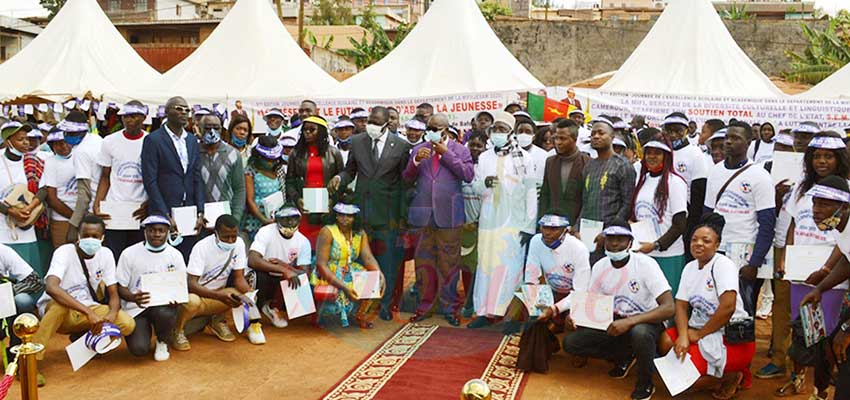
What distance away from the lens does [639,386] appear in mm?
5004

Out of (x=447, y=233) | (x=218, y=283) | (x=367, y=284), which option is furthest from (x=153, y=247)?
(x=447, y=233)

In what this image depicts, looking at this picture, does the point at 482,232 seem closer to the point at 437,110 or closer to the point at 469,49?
the point at 437,110

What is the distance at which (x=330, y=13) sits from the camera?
4706cm

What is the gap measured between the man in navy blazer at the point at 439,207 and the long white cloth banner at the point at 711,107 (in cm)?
626

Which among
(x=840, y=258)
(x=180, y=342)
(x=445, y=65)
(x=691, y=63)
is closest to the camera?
(x=840, y=258)

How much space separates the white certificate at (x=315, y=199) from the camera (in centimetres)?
668

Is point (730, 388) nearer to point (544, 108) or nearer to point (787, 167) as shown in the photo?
point (787, 167)

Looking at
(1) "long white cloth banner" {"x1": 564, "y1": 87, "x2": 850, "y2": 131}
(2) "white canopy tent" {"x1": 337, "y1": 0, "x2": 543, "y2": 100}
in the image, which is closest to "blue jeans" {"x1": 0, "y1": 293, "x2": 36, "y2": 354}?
(2) "white canopy tent" {"x1": 337, "y1": 0, "x2": 543, "y2": 100}

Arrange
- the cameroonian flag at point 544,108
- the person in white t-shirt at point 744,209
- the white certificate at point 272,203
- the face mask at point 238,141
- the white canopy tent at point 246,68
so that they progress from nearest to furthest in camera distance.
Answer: the person in white t-shirt at point 744,209 < the white certificate at point 272,203 < the face mask at point 238,141 < the cameroonian flag at point 544,108 < the white canopy tent at point 246,68

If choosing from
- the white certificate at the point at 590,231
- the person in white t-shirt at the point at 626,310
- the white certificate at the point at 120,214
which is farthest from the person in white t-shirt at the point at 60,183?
the white certificate at the point at 590,231

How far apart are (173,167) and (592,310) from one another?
11.0ft

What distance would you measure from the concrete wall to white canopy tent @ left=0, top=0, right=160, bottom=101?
13.2m

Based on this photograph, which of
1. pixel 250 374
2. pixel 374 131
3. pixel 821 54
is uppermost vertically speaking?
pixel 821 54

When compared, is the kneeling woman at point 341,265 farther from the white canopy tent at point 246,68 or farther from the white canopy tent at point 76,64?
the white canopy tent at point 76,64
